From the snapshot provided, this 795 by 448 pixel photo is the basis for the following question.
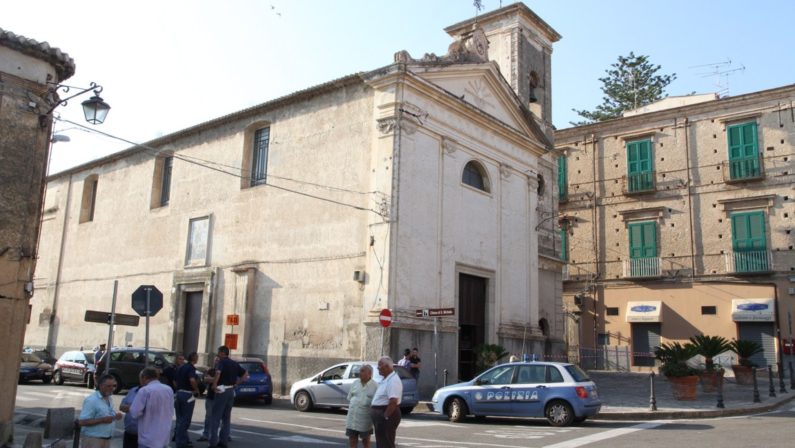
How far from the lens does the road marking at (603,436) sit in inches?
449

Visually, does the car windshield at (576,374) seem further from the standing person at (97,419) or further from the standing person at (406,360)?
the standing person at (97,419)

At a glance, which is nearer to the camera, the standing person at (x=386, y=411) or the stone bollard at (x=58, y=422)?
the standing person at (x=386, y=411)

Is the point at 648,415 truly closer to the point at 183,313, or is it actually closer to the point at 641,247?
the point at 183,313

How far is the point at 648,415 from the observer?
1547 cm

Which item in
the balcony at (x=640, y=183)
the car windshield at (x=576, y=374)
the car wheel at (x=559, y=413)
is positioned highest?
the balcony at (x=640, y=183)

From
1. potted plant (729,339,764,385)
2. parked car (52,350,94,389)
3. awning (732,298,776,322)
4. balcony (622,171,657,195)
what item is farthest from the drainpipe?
awning (732,298,776,322)

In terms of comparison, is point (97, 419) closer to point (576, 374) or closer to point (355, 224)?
point (576, 374)

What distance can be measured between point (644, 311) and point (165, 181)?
69.9ft

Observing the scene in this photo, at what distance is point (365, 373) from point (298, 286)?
13306 mm

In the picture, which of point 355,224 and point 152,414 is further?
point 355,224

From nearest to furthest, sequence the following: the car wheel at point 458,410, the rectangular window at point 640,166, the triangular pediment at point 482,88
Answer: the car wheel at point 458,410 < the triangular pediment at point 482,88 < the rectangular window at point 640,166

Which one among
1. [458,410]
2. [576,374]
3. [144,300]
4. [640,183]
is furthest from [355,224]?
[640,183]

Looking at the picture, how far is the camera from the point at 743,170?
30547 millimetres

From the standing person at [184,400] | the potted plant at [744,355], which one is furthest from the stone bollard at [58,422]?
the potted plant at [744,355]
